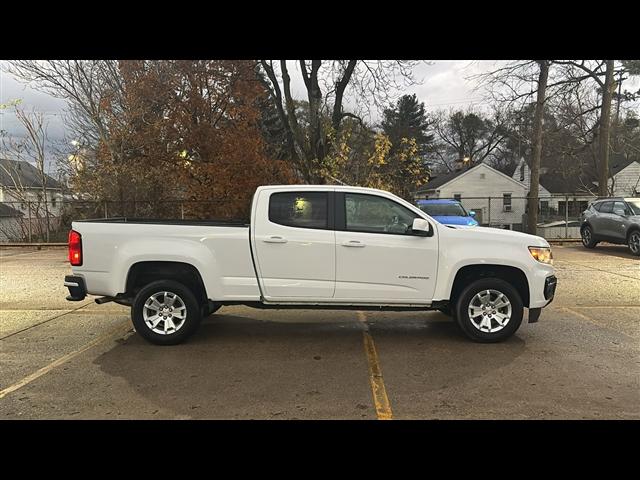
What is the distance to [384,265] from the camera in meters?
5.39

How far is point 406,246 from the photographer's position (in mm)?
5375

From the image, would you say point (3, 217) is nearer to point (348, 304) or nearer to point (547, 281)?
point (348, 304)

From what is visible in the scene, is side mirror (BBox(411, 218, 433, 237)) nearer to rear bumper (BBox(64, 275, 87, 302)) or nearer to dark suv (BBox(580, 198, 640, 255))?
rear bumper (BBox(64, 275, 87, 302))

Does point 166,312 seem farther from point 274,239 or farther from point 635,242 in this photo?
point 635,242

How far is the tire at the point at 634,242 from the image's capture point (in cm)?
1305

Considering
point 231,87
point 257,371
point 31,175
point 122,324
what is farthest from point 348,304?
point 31,175

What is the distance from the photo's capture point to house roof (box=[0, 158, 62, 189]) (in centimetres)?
2167

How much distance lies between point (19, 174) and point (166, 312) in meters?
21.6

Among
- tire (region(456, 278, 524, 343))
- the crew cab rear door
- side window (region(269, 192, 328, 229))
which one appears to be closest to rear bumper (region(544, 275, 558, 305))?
tire (region(456, 278, 524, 343))

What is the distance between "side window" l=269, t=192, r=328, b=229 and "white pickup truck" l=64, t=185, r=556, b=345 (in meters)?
0.01

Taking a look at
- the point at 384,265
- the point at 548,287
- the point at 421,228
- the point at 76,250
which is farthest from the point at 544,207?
the point at 76,250

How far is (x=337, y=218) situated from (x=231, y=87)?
16.8m

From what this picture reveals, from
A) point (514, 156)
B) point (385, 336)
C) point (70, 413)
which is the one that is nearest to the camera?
point (70, 413)

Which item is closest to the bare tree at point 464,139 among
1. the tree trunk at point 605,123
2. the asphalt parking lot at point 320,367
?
the tree trunk at point 605,123
